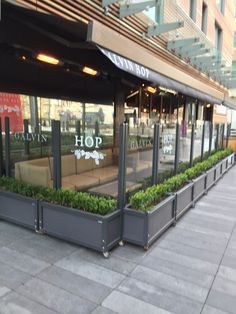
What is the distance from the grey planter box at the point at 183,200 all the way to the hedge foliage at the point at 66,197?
143 centimetres

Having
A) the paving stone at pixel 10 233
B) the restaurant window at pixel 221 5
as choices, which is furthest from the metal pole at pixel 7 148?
the restaurant window at pixel 221 5

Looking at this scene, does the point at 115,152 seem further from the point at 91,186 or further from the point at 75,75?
the point at 75,75

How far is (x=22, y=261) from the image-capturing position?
3.39 metres

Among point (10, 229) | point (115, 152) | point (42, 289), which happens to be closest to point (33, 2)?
point (115, 152)

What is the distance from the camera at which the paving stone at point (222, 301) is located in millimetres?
2672

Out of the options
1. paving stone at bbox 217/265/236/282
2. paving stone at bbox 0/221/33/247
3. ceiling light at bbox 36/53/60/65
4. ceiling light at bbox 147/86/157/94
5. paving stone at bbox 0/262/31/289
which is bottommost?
paving stone at bbox 217/265/236/282

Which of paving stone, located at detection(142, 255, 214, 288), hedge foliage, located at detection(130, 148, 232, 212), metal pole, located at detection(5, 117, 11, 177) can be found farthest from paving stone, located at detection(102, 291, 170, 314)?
metal pole, located at detection(5, 117, 11, 177)

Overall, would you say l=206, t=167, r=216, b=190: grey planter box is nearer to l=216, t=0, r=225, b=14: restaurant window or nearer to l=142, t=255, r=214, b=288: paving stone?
l=142, t=255, r=214, b=288: paving stone

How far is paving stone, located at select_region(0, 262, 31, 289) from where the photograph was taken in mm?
2930

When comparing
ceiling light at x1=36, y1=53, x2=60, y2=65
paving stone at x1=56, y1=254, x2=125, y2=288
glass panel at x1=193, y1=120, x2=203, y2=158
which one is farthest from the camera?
glass panel at x1=193, y1=120, x2=203, y2=158

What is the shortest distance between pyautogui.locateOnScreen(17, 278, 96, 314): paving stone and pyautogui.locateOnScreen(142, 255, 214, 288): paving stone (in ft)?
3.35

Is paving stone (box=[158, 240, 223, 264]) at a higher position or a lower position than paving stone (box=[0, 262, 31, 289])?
lower

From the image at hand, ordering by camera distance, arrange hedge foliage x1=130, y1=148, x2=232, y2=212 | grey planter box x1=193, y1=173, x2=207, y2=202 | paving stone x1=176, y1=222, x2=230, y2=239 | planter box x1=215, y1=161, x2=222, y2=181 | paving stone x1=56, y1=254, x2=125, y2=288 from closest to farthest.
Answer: paving stone x1=56, y1=254, x2=125, y2=288, hedge foliage x1=130, y1=148, x2=232, y2=212, paving stone x1=176, y1=222, x2=230, y2=239, grey planter box x1=193, y1=173, x2=207, y2=202, planter box x1=215, y1=161, x2=222, y2=181

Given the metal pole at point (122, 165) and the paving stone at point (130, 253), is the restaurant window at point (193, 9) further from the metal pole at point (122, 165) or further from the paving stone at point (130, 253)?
the paving stone at point (130, 253)
